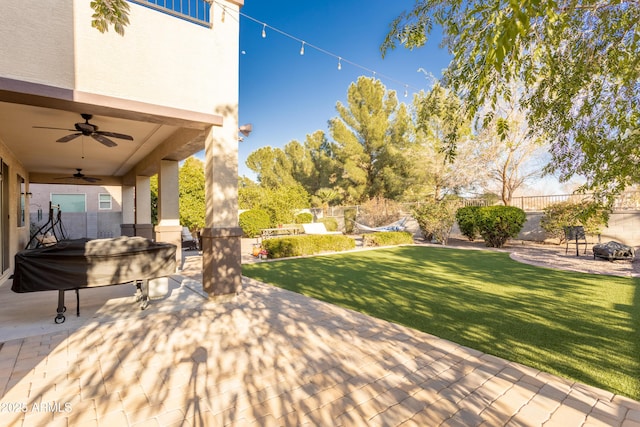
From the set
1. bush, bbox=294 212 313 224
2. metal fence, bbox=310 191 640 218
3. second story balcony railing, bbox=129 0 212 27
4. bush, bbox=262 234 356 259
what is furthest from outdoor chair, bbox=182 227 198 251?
metal fence, bbox=310 191 640 218

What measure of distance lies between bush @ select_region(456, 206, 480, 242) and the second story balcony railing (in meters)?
12.0

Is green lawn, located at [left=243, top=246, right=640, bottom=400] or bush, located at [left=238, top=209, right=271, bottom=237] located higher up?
bush, located at [left=238, top=209, right=271, bottom=237]

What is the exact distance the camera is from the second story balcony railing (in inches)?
186

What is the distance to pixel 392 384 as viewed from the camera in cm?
255

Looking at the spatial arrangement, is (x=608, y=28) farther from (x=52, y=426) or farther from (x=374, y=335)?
(x=52, y=426)

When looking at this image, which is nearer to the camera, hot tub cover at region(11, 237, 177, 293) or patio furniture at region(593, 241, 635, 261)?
hot tub cover at region(11, 237, 177, 293)

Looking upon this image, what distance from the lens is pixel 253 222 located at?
58.6 ft

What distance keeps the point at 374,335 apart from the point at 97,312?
3825 millimetres

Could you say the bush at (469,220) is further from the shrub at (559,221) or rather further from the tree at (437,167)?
the tree at (437,167)

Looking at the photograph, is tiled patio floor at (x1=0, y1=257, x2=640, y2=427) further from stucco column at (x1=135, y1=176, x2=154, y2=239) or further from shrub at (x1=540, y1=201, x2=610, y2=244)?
shrub at (x1=540, y1=201, x2=610, y2=244)

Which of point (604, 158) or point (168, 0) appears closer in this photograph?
point (604, 158)

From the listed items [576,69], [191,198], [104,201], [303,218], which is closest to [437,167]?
[303,218]

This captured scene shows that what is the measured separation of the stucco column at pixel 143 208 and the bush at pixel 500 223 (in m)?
12.3

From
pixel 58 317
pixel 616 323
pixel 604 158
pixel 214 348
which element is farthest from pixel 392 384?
pixel 58 317
